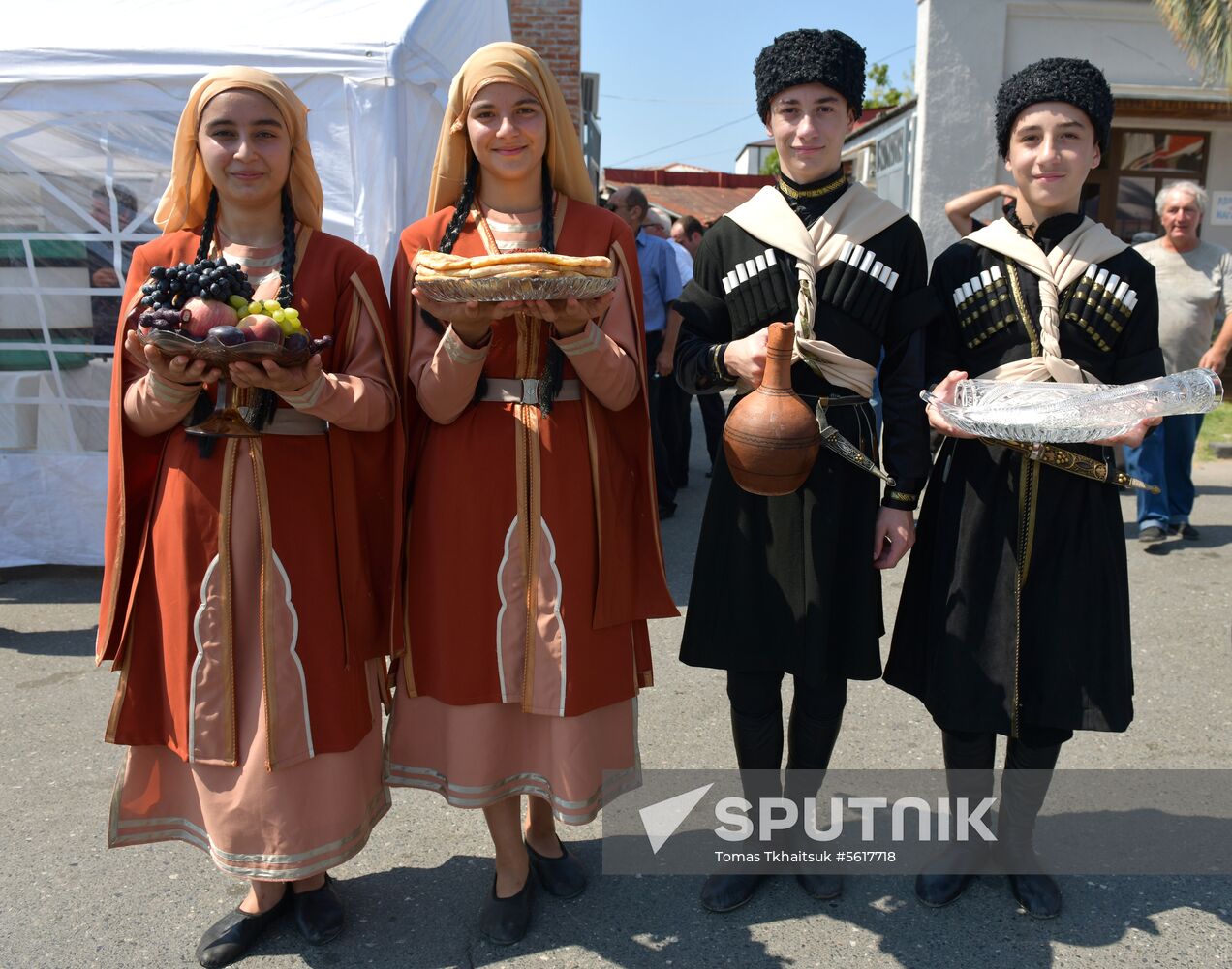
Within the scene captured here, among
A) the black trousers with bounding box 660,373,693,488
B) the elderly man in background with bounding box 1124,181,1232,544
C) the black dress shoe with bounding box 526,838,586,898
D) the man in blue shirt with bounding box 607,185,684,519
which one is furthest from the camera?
the black trousers with bounding box 660,373,693,488

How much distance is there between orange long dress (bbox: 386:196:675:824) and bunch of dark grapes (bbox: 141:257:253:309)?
1.53 ft

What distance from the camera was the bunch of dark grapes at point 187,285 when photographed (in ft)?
6.73

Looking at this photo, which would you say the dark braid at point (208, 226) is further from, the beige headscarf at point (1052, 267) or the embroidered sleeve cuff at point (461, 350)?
the beige headscarf at point (1052, 267)

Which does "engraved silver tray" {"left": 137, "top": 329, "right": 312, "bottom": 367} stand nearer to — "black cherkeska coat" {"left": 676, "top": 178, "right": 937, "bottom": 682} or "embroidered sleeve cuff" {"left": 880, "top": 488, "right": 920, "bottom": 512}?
"black cherkeska coat" {"left": 676, "top": 178, "right": 937, "bottom": 682}

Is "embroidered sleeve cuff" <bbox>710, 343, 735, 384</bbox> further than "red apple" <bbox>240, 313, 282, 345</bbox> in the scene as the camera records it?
Yes

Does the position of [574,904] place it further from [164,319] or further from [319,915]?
[164,319]

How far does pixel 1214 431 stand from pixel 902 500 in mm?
8499

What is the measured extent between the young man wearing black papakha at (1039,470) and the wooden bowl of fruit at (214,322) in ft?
4.86

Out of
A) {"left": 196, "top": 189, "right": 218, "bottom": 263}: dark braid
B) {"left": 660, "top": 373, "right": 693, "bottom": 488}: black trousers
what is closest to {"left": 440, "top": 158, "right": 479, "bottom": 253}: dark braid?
{"left": 196, "top": 189, "right": 218, "bottom": 263}: dark braid

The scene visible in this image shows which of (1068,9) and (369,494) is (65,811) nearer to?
(369,494)

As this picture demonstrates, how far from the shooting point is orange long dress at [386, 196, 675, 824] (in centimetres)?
238

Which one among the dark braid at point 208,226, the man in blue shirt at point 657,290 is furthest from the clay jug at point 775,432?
the man in blue shirt at point 657,290

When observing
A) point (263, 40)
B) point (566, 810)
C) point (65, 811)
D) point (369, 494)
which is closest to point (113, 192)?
point (263, 40)

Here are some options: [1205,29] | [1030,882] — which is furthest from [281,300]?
[1205,29]
